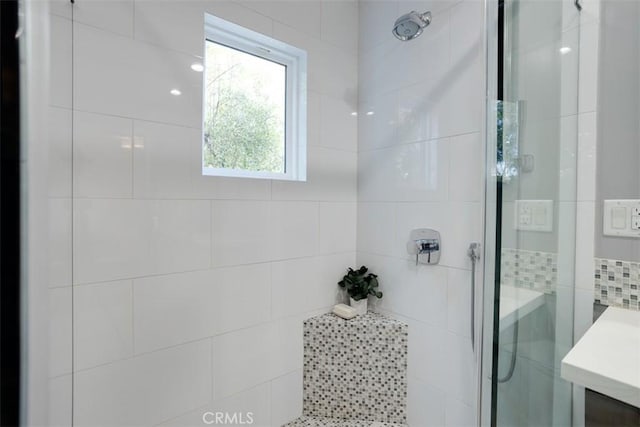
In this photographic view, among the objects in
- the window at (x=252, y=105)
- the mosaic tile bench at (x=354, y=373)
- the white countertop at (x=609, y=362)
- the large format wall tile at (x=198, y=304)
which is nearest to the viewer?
the white countertop at (x=609, y=362)

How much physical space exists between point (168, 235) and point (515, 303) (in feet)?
4.17

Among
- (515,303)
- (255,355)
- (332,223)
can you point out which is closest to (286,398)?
(255,355)

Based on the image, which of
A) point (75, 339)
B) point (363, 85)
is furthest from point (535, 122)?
point (75, 339)

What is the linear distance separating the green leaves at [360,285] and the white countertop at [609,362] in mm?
988

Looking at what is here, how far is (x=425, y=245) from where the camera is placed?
149cm

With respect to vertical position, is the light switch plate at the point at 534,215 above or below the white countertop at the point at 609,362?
above

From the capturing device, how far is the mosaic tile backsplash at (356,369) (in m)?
1.61

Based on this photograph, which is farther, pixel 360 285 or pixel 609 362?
pixel 360 285

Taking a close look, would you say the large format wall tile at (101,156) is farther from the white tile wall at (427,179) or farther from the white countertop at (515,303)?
the white countertop at (515,303)

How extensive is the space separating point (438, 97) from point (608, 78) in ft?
1.98

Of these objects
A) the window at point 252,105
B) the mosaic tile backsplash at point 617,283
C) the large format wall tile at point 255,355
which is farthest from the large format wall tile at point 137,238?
the mosaic tile backsplash at point 617,283

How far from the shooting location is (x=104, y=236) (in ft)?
3.62

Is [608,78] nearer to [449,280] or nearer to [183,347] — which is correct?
[449,280]

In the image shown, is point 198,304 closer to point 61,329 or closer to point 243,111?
point 61,329
